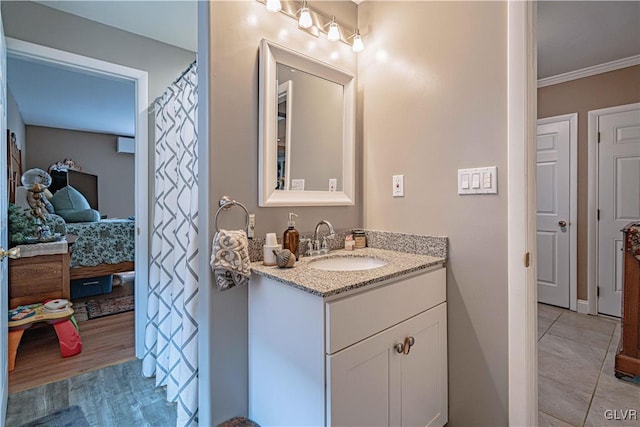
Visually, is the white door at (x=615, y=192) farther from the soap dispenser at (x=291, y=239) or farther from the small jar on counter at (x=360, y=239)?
the soap dispenser at (x=291, y=239)

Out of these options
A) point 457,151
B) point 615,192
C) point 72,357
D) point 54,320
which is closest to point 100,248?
point 54,320

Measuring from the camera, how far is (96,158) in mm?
6312

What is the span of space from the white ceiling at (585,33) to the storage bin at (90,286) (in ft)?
16.3

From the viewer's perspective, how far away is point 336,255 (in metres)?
1.60

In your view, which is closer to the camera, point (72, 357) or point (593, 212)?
point (72, 357)

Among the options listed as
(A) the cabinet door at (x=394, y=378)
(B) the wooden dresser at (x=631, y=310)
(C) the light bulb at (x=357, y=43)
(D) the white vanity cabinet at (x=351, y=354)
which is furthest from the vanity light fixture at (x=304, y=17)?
(B) the wooden dresser at (x=631, y=310)

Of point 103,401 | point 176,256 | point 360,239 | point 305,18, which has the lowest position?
point 103,401

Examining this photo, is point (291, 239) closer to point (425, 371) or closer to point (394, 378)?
point (394, 378)

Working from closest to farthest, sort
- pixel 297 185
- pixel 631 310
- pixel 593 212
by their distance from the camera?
pixel 297 185 < pixel 631 310 < pixel 593 212

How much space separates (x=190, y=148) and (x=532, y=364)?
1.93 metres

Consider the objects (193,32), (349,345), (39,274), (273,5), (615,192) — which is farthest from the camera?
(615,192)

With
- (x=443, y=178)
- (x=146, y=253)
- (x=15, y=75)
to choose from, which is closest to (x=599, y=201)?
(x=443, y=178)

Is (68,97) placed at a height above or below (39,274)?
above

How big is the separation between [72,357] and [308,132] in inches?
96.0
